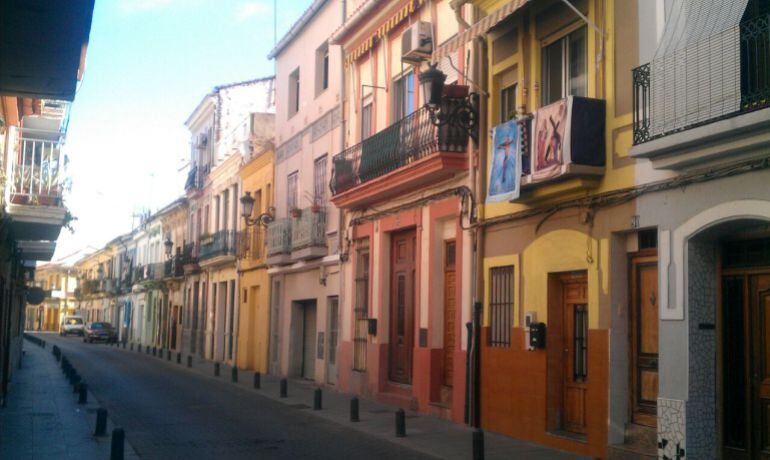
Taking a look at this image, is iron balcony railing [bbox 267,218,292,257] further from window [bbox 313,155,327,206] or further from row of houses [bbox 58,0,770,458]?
window [bbox 313,155,327,206]

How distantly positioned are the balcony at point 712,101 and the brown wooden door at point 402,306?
343 inches

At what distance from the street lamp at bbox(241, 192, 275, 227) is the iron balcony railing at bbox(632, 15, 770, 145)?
1823 centimetres

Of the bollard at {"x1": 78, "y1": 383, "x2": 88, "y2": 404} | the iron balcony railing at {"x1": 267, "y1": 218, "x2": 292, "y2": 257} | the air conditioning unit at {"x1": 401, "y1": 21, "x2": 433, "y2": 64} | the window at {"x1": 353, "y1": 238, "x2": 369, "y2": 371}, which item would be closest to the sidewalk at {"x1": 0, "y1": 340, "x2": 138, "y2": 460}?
the bollard at {"x1": 78, "y1": 383, "x2": 88, "y2": 404}

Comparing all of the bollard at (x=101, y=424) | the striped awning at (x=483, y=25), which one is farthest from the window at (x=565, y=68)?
the bollard at (x=101, y=424)

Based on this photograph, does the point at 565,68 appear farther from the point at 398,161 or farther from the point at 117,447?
the point at 117,447

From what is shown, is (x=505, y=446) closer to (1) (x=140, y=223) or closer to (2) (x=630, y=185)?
(2) (x=630, y=185)

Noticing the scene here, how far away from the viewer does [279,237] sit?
2644 cm

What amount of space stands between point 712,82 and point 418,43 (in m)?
8.53

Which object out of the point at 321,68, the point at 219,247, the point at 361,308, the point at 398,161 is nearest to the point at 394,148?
the point at 398,161

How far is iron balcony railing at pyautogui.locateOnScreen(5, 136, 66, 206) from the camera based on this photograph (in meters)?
17.7

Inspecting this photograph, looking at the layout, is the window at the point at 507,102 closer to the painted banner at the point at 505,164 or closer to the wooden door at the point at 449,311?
the painted banner at the point at 505,164

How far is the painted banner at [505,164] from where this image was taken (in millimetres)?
13625

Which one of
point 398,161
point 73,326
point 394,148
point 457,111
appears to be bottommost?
point 73,326

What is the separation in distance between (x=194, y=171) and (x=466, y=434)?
102 ft
